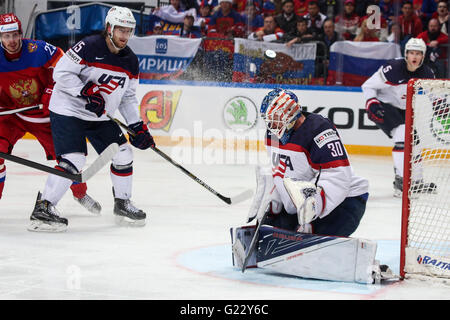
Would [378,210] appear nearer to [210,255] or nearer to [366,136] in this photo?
[210,255]

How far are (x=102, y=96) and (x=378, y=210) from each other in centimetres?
184

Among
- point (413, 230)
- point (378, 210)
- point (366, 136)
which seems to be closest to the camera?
point (413, 230)

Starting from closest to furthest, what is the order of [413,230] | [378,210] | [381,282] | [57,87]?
[381,282] < [413,230] < [57,87] < [378,210]

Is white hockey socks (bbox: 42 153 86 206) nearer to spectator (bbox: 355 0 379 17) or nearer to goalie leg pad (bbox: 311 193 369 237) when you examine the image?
goalie leg pad (bbox: 311 193 369 237)

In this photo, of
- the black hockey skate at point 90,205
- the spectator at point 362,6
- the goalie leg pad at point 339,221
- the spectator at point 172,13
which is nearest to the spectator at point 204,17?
the spectator at point 172,13

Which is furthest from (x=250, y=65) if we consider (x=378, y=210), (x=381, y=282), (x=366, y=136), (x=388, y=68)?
(x=381, y=282)

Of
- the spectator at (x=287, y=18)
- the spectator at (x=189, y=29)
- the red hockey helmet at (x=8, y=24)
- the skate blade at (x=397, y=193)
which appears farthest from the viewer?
the spectator at (x=189, y=29)

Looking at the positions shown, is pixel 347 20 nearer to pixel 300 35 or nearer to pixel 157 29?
pixel 300 35

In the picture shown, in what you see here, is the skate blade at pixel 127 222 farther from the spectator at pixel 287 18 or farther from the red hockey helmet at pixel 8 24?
the spectator at pixel 287 18

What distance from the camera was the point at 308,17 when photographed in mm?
8219

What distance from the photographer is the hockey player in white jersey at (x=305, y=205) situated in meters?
3.03

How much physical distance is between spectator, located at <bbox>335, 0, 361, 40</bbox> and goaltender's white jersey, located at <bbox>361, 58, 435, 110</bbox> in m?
1.94

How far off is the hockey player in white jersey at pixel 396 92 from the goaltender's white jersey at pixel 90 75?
2.20 m

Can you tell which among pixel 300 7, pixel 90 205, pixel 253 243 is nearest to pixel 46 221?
pixel 90 205
